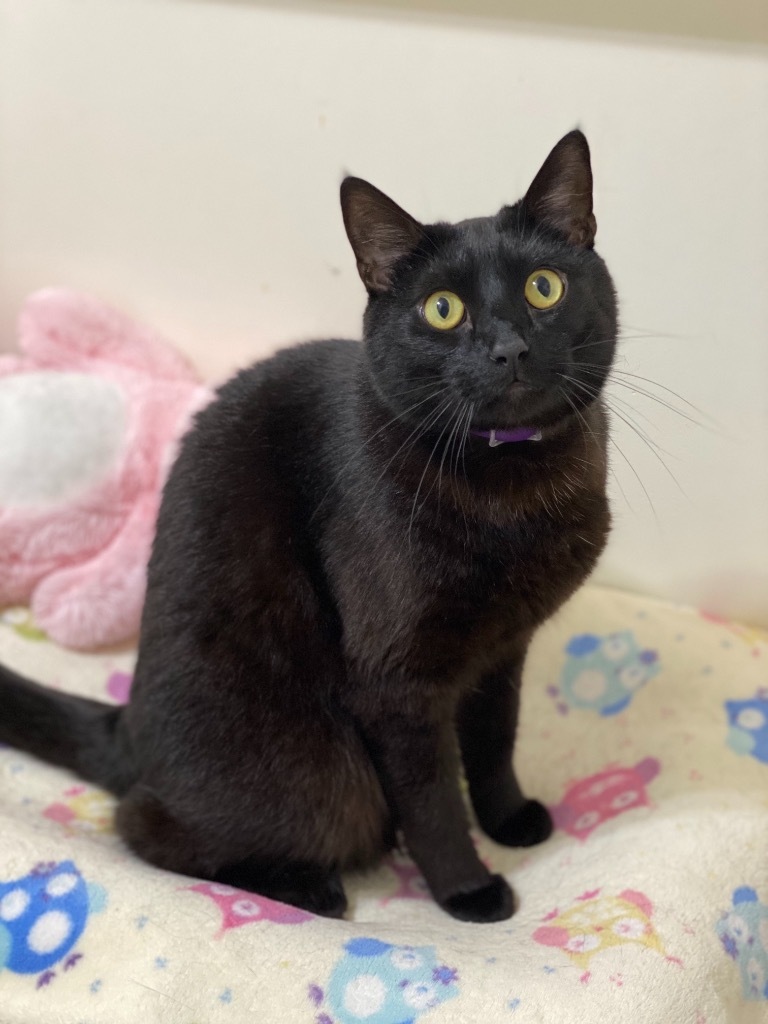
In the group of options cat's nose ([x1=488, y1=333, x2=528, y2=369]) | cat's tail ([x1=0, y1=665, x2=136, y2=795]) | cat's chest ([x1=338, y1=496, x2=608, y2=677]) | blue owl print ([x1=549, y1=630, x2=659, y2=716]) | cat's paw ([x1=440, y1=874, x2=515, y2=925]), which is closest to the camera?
cat's nose ([x1=488, y1=333, x2=528, y2=369])

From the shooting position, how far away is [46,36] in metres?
1.39

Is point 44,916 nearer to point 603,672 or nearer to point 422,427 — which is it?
point 422,427

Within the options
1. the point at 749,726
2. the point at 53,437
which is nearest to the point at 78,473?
the point at 53,437

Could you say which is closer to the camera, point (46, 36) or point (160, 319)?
point (46, 36)

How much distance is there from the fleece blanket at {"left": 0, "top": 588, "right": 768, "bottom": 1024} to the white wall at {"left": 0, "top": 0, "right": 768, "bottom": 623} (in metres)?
Answer: 0.34

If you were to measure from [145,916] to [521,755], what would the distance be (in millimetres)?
564

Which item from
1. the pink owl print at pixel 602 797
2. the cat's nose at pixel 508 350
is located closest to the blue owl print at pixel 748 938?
the pink owl print at pixel 602 797

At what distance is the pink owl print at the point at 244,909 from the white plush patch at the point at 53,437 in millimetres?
669

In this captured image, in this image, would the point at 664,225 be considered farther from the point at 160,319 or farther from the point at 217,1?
the point at 160,319

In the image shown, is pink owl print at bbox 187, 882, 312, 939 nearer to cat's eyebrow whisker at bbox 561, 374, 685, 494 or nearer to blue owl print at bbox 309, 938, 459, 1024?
blue owl print at bbox 309, 938, 459, 1024

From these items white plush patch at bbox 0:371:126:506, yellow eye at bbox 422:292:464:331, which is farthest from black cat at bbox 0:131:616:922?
white plush patch at bbox 0:371:126:506

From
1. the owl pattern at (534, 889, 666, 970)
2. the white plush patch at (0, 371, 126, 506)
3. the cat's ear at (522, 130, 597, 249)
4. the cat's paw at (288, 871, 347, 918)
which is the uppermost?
the cat's ear at (522, 130, 597, 249)

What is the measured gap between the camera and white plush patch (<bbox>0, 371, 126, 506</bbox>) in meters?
1.37

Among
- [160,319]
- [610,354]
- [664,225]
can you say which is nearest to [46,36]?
[160,319]
